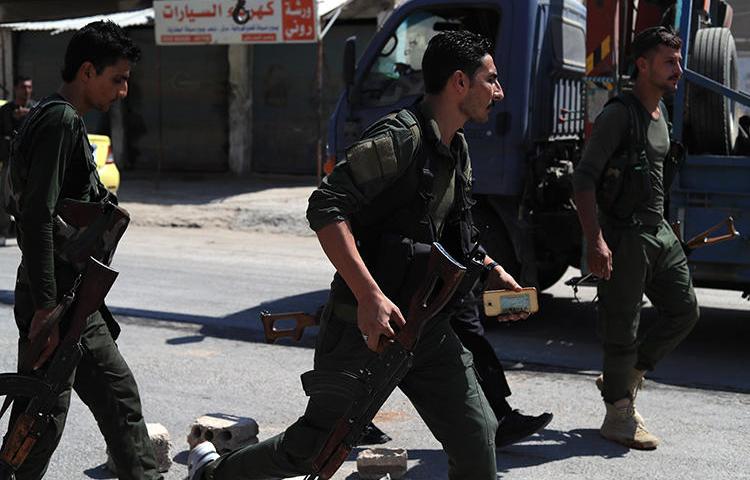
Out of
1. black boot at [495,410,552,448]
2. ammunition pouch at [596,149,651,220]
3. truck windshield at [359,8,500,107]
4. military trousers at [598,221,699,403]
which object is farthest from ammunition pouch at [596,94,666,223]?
truck windshield at [359,8,500,107]

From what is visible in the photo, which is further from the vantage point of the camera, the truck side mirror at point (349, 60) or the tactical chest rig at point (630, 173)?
the truck side mirror at point (349, 60)

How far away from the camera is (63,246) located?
3.50 m

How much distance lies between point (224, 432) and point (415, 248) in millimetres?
1774

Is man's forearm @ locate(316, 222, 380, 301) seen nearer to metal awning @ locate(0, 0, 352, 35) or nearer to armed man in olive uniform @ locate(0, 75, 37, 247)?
armed man in olive uniform @ locate(0, 75, 37, 247)

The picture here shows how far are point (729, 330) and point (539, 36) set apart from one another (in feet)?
7.85

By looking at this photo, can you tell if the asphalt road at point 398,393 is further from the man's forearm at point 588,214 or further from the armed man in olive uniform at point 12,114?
the armed man in olive uniform at point 12,114

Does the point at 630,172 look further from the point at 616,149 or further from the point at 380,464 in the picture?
the point at 380,464

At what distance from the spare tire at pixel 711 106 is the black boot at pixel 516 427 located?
2.51 metres

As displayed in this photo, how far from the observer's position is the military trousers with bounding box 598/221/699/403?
494cm

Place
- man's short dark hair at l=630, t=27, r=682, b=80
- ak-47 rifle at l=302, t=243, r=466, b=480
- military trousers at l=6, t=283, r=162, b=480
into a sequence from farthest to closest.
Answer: man's short dark hair at l=630, t=27, r=682, b=80, military trousers at l=6, t=283, r=162, b=480, ak-47 rifle at l=302, t=243, r=466, b=480

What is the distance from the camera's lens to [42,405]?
3.44 metres

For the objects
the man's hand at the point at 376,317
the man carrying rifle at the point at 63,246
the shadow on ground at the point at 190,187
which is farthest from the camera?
the shadow on ground at the point at 190,187

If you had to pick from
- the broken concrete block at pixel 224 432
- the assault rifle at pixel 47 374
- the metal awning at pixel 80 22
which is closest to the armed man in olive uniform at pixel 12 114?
the metal awning at pixel 80 22

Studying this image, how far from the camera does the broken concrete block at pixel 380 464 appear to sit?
443 cm
